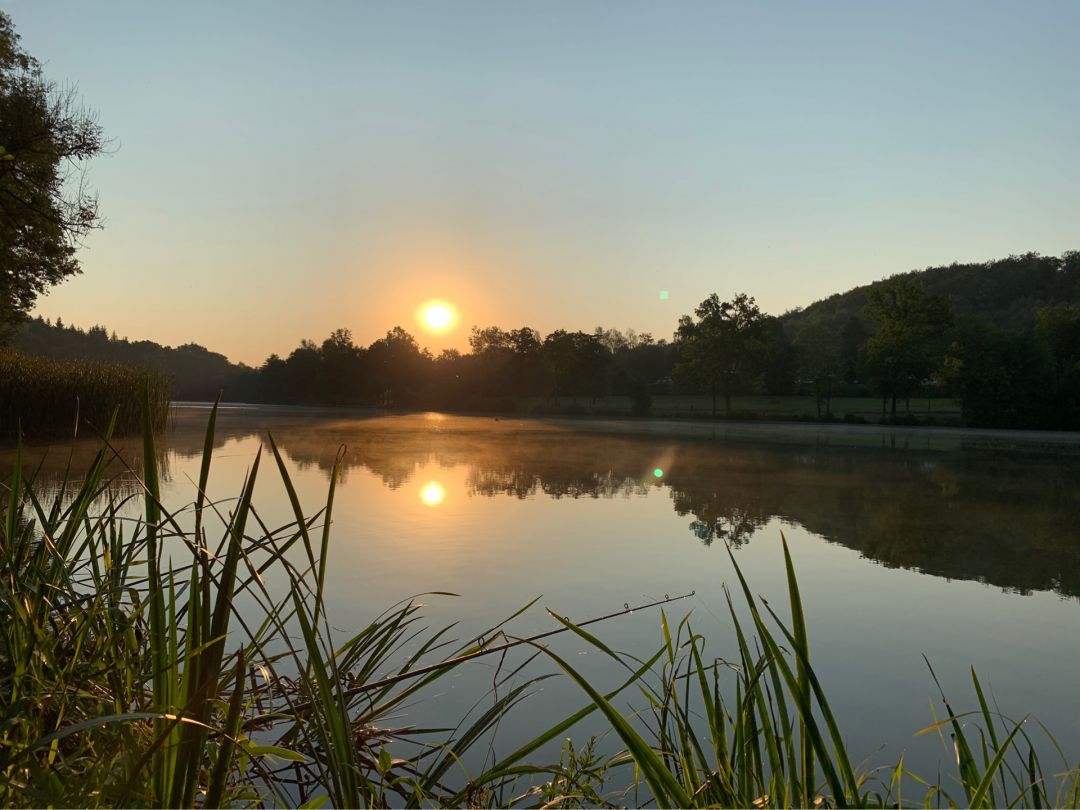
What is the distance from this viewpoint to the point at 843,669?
137 inches

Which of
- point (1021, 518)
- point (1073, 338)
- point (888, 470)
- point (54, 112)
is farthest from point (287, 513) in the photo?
point (1073, 338)

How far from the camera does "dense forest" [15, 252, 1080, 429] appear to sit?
31.3 meters

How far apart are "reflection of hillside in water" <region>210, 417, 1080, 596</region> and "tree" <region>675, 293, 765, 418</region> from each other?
66.2 feet

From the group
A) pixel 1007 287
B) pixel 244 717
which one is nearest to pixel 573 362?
pixel 244 717

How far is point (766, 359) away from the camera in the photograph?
43.2 metres

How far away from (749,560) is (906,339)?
102 feet

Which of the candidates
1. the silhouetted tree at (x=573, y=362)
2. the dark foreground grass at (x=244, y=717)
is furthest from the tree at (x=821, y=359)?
the dark foreground grass at (x=244, y=717)

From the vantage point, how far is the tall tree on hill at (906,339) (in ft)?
108

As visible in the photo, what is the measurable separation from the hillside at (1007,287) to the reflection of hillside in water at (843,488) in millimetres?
58509

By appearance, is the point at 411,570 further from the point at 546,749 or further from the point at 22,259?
the point at 22,259

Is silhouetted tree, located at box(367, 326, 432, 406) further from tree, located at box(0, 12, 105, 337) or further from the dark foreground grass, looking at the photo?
the dark foreground grass

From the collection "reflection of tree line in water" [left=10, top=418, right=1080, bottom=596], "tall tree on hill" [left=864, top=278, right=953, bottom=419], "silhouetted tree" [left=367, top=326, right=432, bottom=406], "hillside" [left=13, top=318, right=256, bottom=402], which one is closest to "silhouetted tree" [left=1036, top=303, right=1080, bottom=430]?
"tall tree on hill" [left=864, top=278, right=953, bottom=419]

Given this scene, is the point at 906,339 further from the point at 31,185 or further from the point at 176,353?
the point at 176,353

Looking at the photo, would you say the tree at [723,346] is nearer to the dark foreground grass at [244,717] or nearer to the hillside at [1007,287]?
the hillside at [1007,287]
